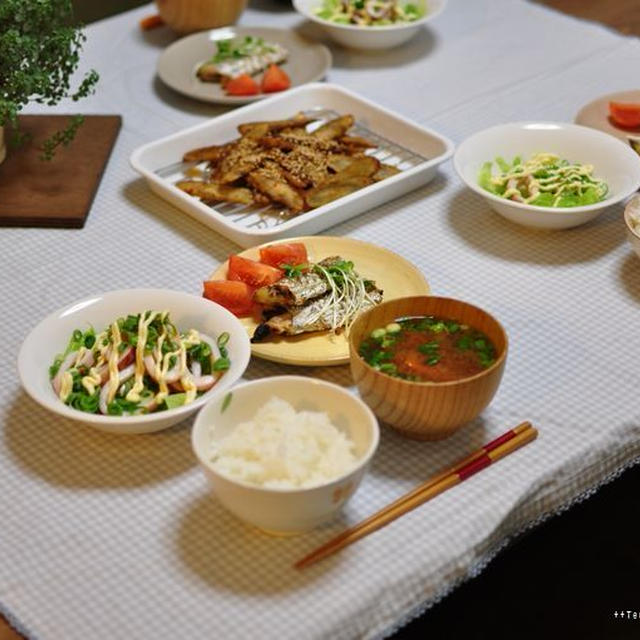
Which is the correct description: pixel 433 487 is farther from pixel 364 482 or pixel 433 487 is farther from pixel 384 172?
pixel 384 172

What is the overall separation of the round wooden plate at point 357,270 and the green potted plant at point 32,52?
0.49 meters

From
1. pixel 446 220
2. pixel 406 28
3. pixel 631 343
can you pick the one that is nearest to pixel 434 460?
pixel 631 343

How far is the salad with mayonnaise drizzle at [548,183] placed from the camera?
1.79 meters

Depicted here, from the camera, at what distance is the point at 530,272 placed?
1725 mm

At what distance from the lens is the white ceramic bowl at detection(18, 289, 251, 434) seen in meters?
1.32

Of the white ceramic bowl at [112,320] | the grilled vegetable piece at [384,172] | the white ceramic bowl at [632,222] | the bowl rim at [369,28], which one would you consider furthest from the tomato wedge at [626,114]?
the white ceramic bowl at [112,320]

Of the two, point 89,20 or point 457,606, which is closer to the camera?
point 457,606

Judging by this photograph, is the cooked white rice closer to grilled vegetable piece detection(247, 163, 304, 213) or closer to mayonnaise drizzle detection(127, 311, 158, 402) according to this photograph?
mayonnaise drizzle detection(127, 311, 158, 402)

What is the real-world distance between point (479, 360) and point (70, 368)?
0.53 metres

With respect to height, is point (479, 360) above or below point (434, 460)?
above

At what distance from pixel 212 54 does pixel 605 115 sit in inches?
34.7

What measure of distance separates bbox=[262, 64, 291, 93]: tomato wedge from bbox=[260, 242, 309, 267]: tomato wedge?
0.70 meters

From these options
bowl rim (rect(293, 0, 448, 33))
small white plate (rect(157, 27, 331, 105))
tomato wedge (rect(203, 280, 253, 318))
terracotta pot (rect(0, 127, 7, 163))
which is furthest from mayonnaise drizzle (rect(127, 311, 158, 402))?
bowl rim (rect(293, 0, 448, 33))

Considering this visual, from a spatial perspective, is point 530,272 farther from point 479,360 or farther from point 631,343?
point 479,360
